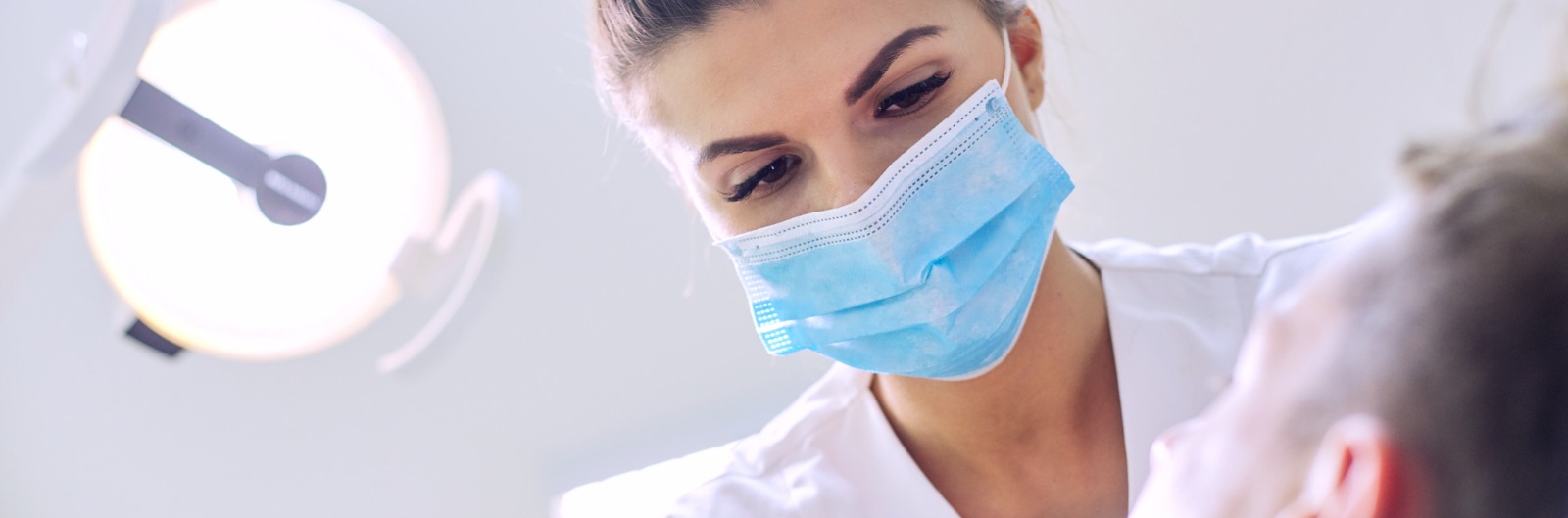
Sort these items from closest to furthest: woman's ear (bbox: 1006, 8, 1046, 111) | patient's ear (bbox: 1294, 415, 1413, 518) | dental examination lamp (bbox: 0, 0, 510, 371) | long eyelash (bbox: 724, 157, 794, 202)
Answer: patient's ear (bbox: 1294, 415, 1413, 518) → dental examination lamp (bbox: 0, 0, 510, 371) → long eyelash (bbox: 724, 157, 794, 202) → woman's ear (bbox: 1006, 8, 1046, 111)

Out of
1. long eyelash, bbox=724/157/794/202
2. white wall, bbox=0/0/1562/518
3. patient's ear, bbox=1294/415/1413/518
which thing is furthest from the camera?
white wall, bbox=0/0/1562/518

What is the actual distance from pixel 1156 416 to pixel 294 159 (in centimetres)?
98

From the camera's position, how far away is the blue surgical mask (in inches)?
49.5

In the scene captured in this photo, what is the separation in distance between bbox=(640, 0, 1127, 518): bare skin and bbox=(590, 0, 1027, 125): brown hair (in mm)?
15

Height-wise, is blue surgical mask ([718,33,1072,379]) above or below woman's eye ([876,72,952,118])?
below

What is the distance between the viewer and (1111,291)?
4.94ft

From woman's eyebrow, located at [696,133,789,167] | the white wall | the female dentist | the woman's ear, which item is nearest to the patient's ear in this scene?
the female dentist

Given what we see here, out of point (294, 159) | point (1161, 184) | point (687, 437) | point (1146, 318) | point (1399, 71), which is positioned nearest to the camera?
point (294, 159)

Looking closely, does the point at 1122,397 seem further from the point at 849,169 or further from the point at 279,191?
the point at 279,191

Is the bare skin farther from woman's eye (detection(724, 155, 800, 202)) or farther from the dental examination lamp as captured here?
the dental examination lamp

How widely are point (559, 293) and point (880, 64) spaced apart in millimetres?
1221

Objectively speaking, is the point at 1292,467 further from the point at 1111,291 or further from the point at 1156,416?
the point at 1111,291

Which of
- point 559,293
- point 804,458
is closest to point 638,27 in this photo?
point 804,458

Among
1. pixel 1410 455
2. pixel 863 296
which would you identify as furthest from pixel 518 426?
pixel 1410 455
